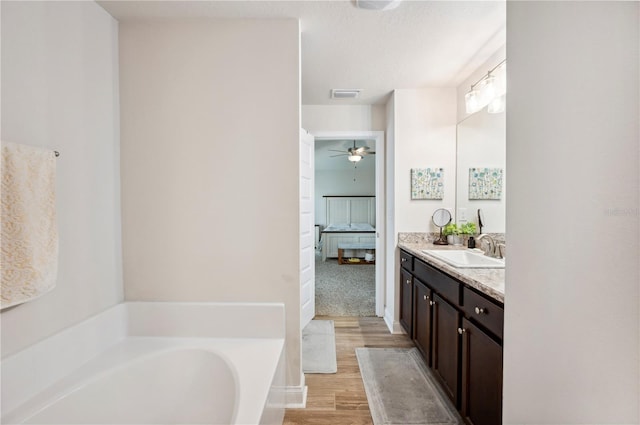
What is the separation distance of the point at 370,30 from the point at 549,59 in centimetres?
130

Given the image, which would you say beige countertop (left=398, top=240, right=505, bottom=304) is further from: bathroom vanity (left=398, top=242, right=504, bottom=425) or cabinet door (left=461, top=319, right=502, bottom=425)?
cabinet door (left=461, top=319, right=502, bottom=425)

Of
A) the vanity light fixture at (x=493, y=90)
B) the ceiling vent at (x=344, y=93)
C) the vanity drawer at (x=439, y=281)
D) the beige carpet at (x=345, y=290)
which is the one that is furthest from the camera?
Answer: the beige carpet at (x=345, y=290)

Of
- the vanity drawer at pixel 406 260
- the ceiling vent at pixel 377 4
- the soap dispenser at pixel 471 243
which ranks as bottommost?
the vanity drawer at pixel 406 260

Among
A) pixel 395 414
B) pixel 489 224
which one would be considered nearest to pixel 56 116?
pixel 395 414

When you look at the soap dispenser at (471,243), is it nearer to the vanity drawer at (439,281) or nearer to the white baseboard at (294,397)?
the vanity drawer at (439,281)

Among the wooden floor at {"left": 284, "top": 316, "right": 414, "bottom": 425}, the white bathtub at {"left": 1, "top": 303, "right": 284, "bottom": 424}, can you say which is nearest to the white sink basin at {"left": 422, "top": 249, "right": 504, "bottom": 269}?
the wooden floor at {"left": 284, "top": 316, "right": 414, "bottom": 425}

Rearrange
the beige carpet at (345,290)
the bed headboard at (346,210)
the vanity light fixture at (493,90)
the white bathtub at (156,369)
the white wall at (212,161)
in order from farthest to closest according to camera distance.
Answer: the bed headboard at (346,210) → the beige carpet at (345,290) → the vanity light fixture at (493,90) → the white wall at (212,161) → the white bathtub at (156,369)

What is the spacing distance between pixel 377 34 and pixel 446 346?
6.76 feet

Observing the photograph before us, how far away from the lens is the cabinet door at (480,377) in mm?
1207

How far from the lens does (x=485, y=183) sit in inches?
91.4

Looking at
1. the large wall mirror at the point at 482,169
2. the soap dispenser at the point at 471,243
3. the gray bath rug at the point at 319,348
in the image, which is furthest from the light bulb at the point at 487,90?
the gray bath rug at the point at 319,348

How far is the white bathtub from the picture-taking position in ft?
3.77

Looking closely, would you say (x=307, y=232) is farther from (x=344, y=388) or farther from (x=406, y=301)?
(x=344, y=388)

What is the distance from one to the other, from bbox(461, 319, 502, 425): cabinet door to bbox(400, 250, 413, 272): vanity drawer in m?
0.92
